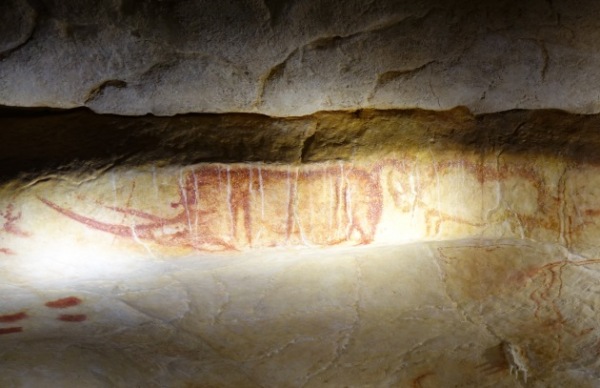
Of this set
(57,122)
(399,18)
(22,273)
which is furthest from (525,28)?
(22,273)

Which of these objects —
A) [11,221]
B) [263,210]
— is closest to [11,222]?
[11,221]

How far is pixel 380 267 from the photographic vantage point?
278cm

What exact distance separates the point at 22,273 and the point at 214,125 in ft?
3.15

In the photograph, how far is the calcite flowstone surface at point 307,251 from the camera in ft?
7.80

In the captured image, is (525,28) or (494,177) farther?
(494,177)

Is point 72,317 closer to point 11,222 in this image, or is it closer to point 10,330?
point 10,330

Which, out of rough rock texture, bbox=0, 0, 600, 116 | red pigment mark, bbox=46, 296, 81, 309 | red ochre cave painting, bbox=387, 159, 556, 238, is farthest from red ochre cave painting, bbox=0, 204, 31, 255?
red ochre cave painting, bbox=387, 159, 556, 238

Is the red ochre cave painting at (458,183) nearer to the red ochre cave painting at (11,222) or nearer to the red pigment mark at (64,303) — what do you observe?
the red pigment mark at (64,303)

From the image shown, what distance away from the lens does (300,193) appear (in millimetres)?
2633

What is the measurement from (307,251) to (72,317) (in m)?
0.97

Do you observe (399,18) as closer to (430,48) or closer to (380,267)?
(430,48)

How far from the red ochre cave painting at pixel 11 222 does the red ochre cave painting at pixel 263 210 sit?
0.67ft

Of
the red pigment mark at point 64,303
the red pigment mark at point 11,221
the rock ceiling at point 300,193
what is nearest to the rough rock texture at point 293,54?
the rock ceiling at point 300,193

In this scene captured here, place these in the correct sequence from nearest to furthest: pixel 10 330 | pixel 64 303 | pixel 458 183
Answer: pixel 10 330 → pixel 64 303 → pixel 458 183
